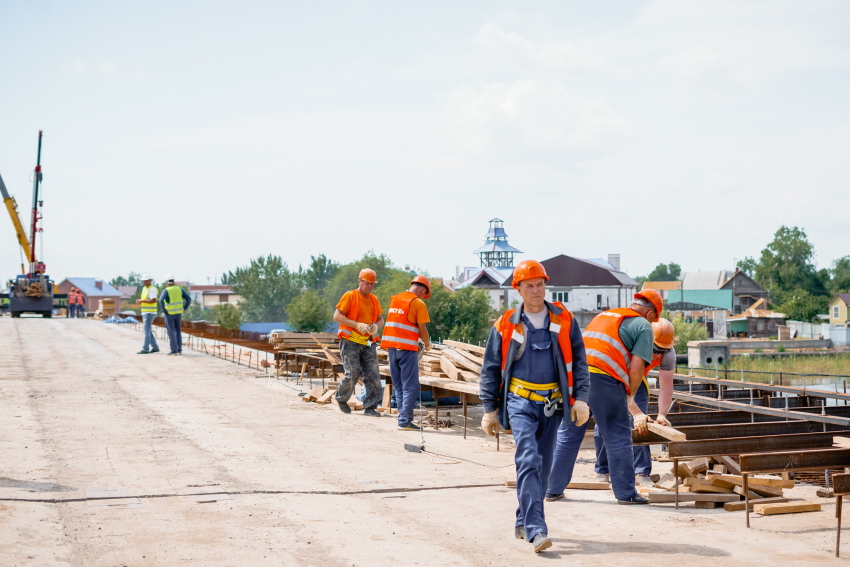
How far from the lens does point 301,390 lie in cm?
1338

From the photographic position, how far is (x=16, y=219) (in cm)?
5303

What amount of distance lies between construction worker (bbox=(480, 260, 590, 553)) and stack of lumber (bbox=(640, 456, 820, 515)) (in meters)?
1.59

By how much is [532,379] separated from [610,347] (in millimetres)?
1359

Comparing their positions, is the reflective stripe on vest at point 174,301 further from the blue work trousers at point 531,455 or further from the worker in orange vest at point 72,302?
the worker in orange vest at point 72,302

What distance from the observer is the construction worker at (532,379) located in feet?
16.7

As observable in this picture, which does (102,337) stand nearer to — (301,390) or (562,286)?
(301,390)

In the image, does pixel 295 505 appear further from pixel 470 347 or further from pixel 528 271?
pixel 470 347

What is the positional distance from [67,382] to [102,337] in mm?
12466

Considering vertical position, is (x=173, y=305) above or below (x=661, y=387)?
above

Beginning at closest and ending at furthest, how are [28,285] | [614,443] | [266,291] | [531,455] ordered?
[531,455]
[614,443]
[28,285]
[266,291]

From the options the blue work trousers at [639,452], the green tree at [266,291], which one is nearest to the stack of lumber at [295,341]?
the blue work trousers at [639,452]

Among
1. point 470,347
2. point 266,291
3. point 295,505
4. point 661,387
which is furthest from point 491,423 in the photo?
point 266,291

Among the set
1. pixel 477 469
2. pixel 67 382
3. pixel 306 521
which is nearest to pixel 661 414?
pixel 477 469

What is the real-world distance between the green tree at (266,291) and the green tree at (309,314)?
2975cm
